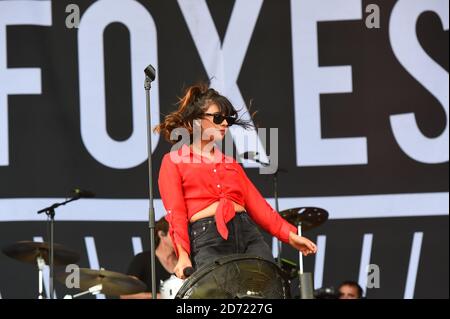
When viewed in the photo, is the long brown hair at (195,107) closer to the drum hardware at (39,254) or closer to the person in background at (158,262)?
the drum hardware at (39,254)

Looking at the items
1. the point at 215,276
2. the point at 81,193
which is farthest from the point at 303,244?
the point at 81,193

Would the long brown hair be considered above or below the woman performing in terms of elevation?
above

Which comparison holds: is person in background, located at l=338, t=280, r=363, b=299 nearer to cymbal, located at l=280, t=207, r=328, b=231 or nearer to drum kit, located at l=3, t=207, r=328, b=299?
drum kit, located at l=3, t=207, r=328, b=299

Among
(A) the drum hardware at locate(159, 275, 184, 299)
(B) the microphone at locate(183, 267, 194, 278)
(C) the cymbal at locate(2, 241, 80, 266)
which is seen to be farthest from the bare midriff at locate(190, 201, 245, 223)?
(C) the cymbal at locate(2, 241, 80, 266)

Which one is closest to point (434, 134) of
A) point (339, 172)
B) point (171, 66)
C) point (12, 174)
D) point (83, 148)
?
point (339, 172)

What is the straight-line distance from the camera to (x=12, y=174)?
7.79 meters

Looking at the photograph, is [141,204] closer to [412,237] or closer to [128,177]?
[128,177]

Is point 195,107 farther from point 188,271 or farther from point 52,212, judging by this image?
point 52,212

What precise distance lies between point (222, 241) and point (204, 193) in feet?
0.95

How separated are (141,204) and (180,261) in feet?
10.2

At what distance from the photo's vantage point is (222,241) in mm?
4922

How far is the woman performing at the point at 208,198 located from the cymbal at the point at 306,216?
6.87 feet

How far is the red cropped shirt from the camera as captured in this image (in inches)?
196

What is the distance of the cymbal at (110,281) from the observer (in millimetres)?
7184
